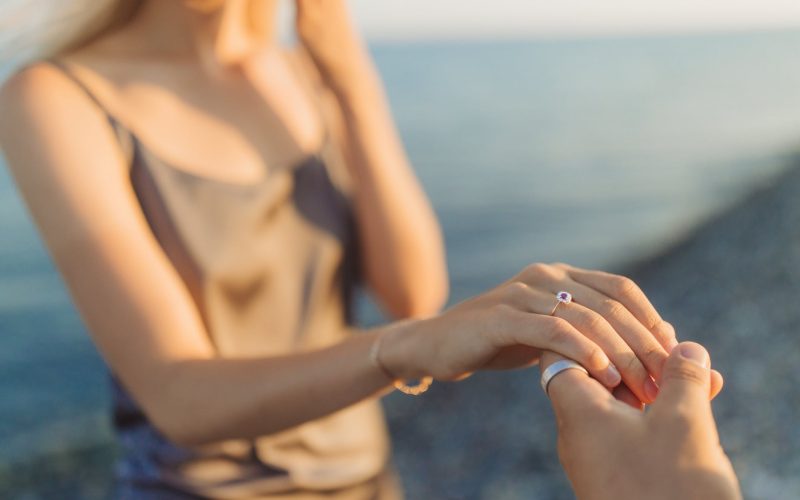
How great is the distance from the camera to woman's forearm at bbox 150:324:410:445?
5.89 feet

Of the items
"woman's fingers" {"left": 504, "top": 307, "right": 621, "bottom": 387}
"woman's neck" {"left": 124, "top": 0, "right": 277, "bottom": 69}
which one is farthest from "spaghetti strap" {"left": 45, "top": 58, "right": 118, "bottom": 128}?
"woman's fingers" {"left": 504, "top": 307, "right": 621, "bottom": 387}

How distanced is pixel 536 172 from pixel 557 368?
21934 millimetres

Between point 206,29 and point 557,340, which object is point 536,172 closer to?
point 206,29

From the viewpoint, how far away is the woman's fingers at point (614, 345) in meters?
1.46

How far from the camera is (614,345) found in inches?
Answer: 58.7

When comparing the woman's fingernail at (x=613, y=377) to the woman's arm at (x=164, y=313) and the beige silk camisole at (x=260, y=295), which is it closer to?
the woman's arm at (x=164, y=313)

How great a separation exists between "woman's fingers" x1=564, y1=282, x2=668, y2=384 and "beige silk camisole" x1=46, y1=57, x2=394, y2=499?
2.54 feet

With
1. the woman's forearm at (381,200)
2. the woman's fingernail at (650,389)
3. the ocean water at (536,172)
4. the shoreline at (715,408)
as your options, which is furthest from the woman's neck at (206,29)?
the ocean water at (536,172)

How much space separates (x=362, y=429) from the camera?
8.32 ft

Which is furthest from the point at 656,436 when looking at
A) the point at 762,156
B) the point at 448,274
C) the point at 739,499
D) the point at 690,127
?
the point at 690,127

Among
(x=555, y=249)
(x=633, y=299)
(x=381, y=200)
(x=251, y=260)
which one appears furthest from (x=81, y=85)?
(x=555, y=249)

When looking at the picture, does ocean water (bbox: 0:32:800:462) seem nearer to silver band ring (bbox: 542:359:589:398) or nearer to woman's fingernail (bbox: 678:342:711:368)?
silver band ring (bbox: 542:359:589:398)

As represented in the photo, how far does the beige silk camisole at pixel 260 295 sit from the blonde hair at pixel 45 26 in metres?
0.09

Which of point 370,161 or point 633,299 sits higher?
point 633,299
